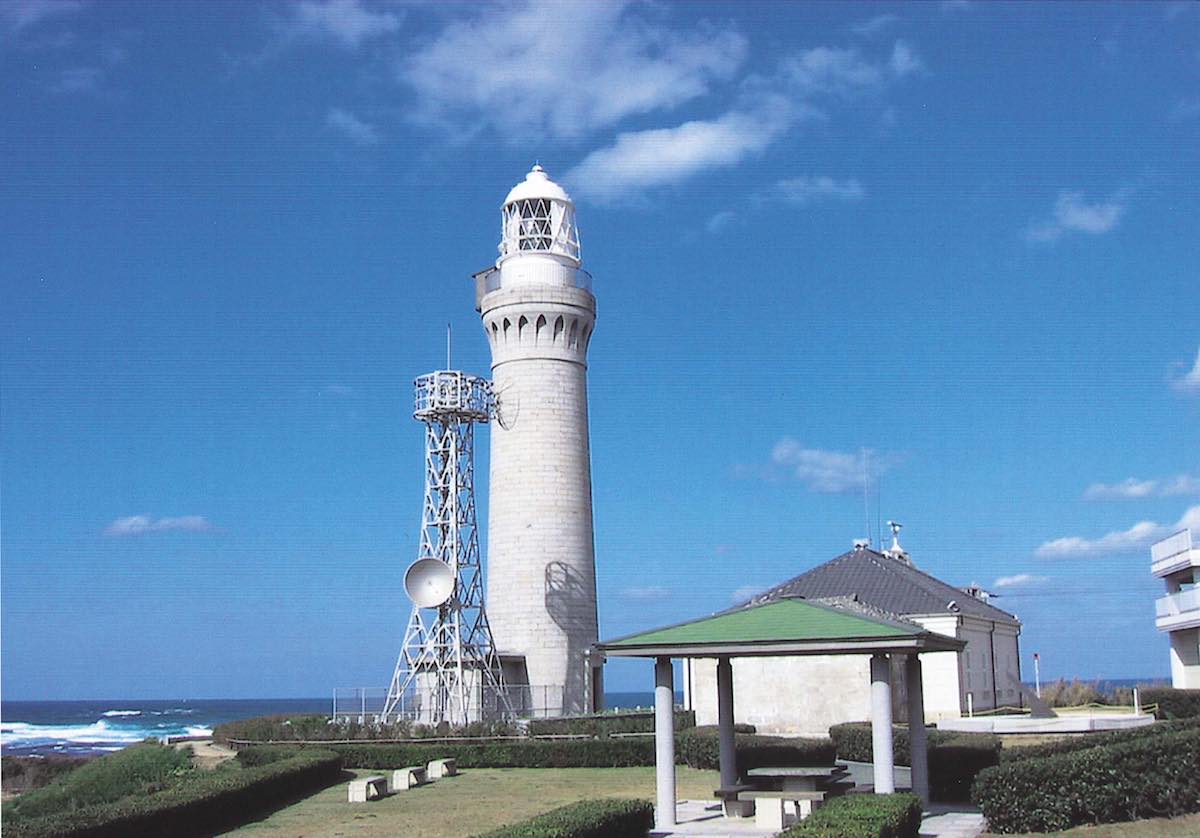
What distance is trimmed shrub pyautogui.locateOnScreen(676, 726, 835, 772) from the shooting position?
97.1ft

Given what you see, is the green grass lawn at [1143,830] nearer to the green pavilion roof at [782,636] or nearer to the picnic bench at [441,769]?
the green pavilion roof at [782,636]

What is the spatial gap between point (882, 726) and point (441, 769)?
14.6m

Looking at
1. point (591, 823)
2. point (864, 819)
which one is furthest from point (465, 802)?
point (864, 819)

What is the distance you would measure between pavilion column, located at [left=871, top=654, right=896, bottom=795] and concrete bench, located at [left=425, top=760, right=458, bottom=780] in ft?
46.6

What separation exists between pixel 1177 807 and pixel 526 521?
32.8 metres

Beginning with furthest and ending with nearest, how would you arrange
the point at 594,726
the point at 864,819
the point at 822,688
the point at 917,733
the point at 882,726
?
1. the point at 822,688
2. the point at 594,726
3. the point at 917,733
4. the point at 882,726
5. the point at 864,819

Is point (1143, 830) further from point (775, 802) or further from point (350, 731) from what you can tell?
point (350, 731)

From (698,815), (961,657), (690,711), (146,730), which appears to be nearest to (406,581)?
(690,711)

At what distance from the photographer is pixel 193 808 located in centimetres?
2227

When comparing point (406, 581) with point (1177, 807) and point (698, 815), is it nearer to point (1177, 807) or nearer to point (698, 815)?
point (698, 815)

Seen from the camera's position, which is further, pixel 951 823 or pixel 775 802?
pixel 775 802

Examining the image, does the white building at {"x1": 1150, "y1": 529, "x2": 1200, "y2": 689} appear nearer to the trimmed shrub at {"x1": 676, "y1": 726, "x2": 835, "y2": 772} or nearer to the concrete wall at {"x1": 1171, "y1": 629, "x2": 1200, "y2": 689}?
the concrete wall at {"x1": 1171, "y1": 629, "x2": 1200, "y2": 689}

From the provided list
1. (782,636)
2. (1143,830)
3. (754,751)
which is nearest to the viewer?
(1143,830)

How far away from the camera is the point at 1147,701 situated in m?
42.4
